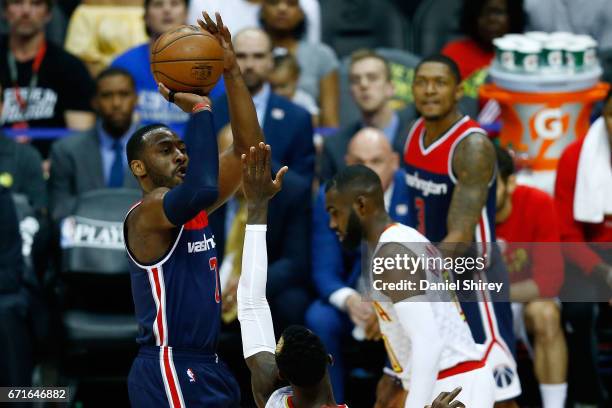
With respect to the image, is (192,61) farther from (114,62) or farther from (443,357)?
(114,62)

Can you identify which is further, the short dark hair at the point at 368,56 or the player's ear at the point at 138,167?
the short dark hair at the point at 368,56

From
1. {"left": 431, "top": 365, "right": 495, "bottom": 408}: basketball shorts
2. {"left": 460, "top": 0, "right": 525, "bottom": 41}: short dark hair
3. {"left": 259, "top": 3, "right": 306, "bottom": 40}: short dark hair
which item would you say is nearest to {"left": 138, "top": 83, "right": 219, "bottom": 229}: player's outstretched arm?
{"left": 431, "top": 365, "right": 495, "bottom": 408}: basketball shorts

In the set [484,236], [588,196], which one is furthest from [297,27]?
[484,236]

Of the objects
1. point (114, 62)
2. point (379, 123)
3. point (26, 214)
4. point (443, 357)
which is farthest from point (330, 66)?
point (443, 357)

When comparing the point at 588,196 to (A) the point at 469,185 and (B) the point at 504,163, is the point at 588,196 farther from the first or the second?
(A) the point at 469,185

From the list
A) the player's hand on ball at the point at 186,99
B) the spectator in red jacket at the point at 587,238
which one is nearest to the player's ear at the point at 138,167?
the player's hand on ball at the point at 186,99

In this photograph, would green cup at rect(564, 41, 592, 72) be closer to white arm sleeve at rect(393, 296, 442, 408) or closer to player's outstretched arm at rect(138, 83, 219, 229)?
white arm sleeve at rect(393, 296, 442, 408)

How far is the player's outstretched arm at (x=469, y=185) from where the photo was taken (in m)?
5.95

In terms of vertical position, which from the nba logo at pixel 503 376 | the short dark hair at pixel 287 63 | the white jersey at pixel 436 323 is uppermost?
the short dark hair at pixel 287 63

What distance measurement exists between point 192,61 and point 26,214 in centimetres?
295

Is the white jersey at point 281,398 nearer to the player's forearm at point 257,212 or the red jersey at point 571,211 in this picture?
the player's forearm at point 257,212

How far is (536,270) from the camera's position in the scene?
22.9 feet

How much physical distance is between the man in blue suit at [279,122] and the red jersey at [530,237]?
123 cm

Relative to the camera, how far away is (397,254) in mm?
4883
